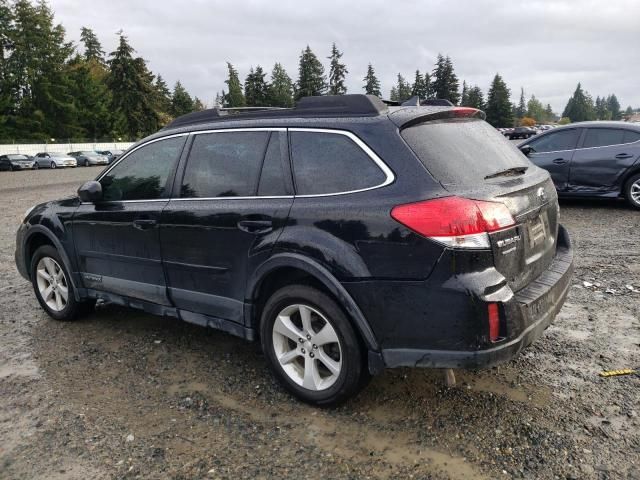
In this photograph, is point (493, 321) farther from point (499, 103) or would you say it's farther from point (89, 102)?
point (499, 103)

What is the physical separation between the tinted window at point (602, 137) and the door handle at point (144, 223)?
836 cm

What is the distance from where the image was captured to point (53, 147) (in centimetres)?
5578

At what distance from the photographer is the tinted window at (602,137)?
30.8 feet

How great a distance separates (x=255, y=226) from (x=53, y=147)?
197 feet

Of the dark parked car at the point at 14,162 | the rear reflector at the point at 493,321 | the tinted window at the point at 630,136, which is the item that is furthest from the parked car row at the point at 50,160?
the rear reflector at the point at 493,321

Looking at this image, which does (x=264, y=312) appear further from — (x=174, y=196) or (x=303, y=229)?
(x=174, y=196)

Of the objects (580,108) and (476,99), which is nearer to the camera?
(476,99)

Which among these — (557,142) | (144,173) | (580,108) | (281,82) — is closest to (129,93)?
(281,82)

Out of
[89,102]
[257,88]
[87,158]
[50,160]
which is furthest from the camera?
[257,88]

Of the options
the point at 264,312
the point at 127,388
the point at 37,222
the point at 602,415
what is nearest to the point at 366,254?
the point at 264,312

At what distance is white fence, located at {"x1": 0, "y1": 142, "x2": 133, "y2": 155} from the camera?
5187 centimetres

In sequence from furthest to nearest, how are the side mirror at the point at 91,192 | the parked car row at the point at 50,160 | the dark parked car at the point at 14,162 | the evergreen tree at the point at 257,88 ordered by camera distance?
the evergreen tree at the point at 257,88
the parked car row at the point at 50,160
the dark parked car at the point at 14,162
the side mirror at the point at 91,192

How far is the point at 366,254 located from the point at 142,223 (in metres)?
1.99

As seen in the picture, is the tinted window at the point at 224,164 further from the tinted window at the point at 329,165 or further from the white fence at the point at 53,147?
the white fence at the point at 53,147
